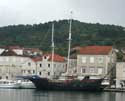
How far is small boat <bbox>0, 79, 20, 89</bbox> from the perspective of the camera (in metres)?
120

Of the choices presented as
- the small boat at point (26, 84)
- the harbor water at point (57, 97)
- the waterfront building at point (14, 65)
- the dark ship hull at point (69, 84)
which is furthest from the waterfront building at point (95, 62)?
the harbor water at point (57, 97)

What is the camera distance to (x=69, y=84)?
355ft

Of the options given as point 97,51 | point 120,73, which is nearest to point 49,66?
point 97,51

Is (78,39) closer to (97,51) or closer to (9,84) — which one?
(97,51)

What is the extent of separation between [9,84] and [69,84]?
18.4m

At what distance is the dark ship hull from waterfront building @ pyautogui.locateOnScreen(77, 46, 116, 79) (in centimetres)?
1120

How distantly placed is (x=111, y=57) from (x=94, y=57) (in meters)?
4.72

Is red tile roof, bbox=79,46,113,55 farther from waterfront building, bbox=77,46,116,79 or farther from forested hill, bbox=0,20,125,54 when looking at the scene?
forested hill, bbox=0,20,125,54

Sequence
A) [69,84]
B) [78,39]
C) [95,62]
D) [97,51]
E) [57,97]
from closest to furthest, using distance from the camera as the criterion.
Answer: [57,97] → [69,84] → [95,62] → [97,51] → [78,39]

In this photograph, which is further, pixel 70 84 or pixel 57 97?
pixel 70 84

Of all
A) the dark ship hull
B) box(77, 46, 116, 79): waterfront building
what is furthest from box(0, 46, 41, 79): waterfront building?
the dark ship hull

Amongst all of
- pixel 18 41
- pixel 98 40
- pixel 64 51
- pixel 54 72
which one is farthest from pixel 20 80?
pixel 18 41

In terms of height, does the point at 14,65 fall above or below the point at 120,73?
above

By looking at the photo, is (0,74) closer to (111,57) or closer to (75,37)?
(111,57)
